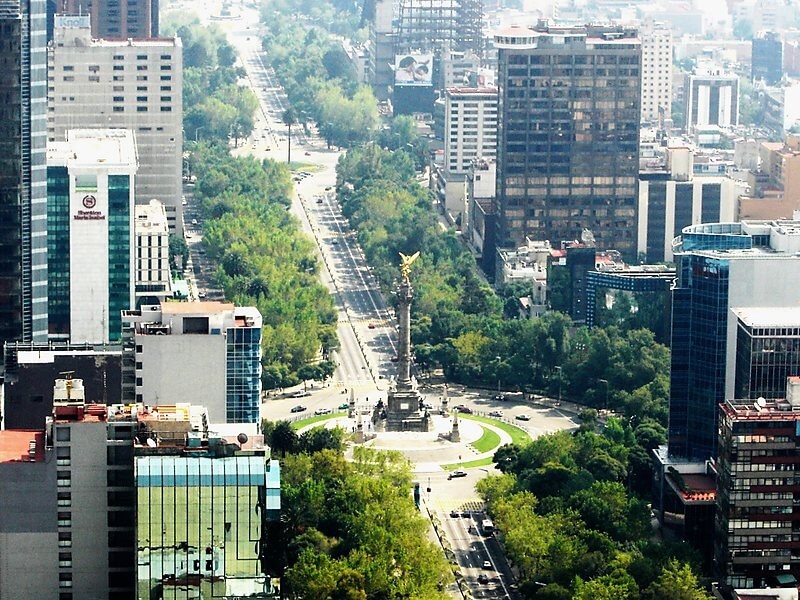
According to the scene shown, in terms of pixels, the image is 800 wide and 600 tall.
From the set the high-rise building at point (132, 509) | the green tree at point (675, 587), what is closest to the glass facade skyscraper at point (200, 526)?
the high-rise building at point (132, 509)

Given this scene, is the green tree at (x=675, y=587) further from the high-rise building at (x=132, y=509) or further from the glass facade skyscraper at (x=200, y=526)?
the glass facade skyscraper at (x=200, y=526)

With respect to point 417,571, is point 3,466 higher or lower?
higher

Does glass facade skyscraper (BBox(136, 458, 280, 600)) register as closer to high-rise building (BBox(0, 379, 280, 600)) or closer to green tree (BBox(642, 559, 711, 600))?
high-rise building (BBox(0, 379, 280, 600))

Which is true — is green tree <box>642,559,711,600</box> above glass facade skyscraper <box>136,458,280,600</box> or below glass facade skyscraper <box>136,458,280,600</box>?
below

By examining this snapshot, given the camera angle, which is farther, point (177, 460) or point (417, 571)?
point (417, 571)

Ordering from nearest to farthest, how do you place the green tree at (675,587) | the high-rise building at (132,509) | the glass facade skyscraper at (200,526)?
the glass facade skyscraper at (200,526), the high-rise building at (132,509), the green tree at (675,587)

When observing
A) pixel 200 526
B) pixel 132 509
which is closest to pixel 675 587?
pixel 200 526

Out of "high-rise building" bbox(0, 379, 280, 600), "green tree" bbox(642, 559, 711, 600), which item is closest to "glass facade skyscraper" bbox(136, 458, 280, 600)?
"high-rise building" bbox(0, 379, 280, 600)

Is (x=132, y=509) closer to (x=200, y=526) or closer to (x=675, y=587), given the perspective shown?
(x=200, y=526)

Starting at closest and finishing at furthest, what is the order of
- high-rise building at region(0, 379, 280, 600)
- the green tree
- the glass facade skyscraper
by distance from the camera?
the glass facade skyscraper → high-rise building at region(0, 379, 280, 600) → the green tree

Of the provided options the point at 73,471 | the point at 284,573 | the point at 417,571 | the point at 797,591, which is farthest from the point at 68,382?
the point at 797,591

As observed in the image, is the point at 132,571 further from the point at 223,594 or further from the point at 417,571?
the point at 417,571
